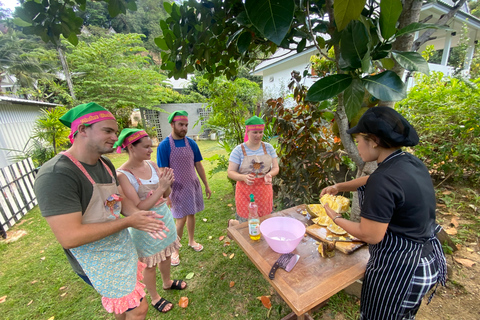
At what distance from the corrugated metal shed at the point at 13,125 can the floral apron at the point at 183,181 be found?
691 centimetres

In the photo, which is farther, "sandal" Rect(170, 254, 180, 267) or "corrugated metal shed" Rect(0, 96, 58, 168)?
"corrugated metal shed" Rect(0, 96, 58, 168)

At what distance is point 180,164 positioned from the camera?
2.77 m

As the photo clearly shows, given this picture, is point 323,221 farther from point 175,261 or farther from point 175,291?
point 175,261

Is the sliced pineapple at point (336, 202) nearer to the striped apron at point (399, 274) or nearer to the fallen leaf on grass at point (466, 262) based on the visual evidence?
the striped apron at point (399, 274)

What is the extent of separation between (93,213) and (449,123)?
4334mm

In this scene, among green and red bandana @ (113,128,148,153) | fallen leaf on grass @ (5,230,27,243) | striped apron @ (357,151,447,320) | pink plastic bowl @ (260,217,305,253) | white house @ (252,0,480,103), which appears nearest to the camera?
striped apron @ (357,151,447,320)

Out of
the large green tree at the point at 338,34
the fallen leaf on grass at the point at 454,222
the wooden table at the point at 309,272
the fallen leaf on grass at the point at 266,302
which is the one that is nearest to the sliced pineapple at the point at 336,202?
the wooden table at the point at 309,272

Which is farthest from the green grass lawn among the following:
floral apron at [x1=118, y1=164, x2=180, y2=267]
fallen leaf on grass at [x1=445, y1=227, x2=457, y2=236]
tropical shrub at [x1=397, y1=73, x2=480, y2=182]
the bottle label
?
tropical shrub at [x1=397, y1=73, x2=480, y2=182]

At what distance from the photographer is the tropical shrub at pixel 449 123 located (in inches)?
103

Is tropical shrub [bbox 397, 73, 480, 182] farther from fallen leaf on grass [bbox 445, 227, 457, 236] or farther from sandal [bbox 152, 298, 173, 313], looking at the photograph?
sandal [bbox 152, 298, 173, 313]

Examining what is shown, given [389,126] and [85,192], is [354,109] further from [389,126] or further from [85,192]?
[85,192]

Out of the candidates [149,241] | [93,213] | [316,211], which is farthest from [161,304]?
[316,211]

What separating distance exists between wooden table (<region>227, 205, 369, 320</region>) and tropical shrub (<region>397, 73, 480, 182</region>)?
103 inches

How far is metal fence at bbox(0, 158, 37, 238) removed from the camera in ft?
13.1
